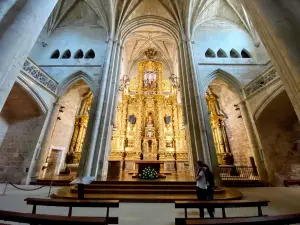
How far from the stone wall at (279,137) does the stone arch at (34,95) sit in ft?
42.8

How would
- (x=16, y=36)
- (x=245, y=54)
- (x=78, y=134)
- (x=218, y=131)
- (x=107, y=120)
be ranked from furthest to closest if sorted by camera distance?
(x=218, y=131)
(x=78, y=134)
(x=245, y=54)
(x=107, y=120)
(x=16, y=36)

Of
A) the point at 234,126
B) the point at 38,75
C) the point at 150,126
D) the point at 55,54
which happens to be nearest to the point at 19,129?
the point at 38,75

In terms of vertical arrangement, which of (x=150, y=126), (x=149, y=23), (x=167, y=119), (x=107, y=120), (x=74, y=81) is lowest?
(x=107, y=120)

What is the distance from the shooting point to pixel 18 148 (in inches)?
319

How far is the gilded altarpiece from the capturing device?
12.9m

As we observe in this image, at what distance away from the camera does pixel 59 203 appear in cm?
236

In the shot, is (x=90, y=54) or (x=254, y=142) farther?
(x=90, y=54)

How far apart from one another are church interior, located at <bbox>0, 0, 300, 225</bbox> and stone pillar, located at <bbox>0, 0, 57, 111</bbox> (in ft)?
0.07

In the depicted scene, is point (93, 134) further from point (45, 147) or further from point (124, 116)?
point (124, 116)

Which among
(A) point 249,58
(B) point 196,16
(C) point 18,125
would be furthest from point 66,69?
(A) point 249,58

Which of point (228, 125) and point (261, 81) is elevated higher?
point (261, 81)

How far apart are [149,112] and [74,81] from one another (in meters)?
7.87

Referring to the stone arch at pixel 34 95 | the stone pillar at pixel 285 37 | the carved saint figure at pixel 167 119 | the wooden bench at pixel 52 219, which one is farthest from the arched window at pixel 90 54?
the wooden bench at pixel 52 219

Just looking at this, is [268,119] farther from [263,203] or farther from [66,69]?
[66,69]
